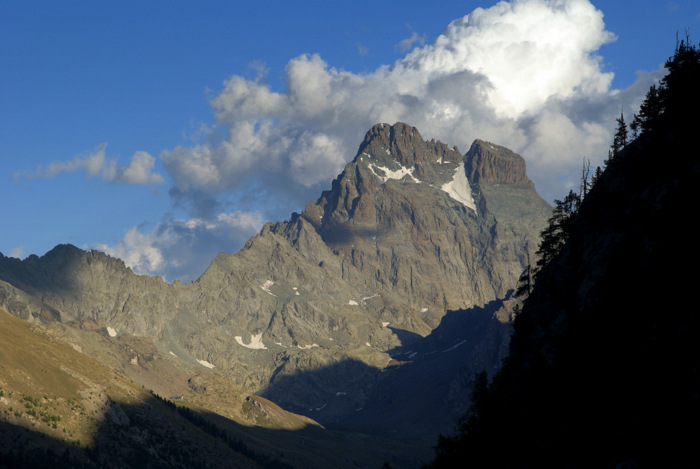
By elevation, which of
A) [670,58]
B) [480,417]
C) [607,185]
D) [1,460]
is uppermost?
[670,58]

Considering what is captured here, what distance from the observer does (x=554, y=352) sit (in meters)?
67.3

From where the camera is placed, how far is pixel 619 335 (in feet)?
175

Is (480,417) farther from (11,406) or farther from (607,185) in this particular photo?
(11,406)

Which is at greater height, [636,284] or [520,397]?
[636,284]

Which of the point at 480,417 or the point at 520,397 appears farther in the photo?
the point at 480,417

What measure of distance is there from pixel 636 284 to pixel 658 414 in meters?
16.1

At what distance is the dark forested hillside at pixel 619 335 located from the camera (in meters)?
43.5

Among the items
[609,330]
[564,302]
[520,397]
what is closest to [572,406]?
[609,330]

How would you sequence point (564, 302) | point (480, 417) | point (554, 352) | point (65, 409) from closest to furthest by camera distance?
1. point (554, 352)
2. point (564, 302)
3. point (480, 417)
4. point (65, 409)

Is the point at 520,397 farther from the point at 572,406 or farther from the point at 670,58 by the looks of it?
the point at 670,58

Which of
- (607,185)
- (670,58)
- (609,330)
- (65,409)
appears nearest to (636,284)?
(609,330)

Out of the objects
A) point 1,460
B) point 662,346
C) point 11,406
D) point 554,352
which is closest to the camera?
point 662,346

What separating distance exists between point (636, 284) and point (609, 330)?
435 centimetres

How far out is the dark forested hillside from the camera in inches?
1711
